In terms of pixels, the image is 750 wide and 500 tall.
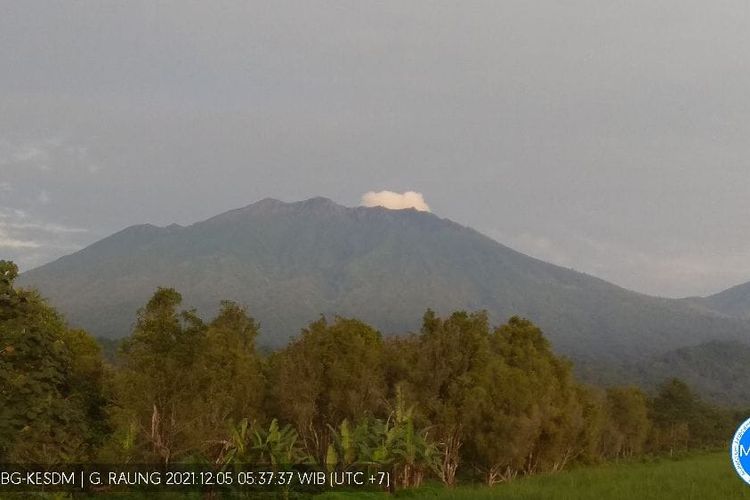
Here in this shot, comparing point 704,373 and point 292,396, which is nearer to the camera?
point 292,396

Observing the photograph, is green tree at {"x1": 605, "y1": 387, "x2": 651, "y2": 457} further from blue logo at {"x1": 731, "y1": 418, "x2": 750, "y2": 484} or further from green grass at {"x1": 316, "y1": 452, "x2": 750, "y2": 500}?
blue logo at {"x1": 731, "y1": 418, "x2": 750, "y2": 484}

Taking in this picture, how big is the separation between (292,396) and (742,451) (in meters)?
17.2

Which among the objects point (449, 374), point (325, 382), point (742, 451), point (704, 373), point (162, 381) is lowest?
point (704, 373)

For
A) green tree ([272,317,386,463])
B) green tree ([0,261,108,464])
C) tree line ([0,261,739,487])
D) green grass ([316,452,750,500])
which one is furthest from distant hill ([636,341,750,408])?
green tree ([0,261,108,464])

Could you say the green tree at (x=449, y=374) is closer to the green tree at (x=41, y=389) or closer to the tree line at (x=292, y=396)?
the tree line at (x=292, y=396)

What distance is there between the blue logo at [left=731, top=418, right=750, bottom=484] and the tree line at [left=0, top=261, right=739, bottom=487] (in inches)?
408

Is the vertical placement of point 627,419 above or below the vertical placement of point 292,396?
below

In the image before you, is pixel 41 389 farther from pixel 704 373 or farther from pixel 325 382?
pixel 704 373

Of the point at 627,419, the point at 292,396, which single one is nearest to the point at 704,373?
the point at 627,419

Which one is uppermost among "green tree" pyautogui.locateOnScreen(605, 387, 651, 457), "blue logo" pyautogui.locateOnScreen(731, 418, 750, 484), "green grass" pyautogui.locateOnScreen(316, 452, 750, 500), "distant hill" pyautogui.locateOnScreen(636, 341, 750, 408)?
"blue logo" pyautogui.locateOnScreen(731, 418, 750, 484)

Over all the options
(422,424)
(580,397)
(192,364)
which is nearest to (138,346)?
(192,364)

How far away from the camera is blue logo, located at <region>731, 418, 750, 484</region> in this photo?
38.4 ft

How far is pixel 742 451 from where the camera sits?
12.0 m

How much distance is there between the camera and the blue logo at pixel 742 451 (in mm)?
11695
